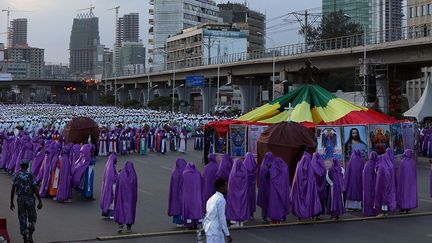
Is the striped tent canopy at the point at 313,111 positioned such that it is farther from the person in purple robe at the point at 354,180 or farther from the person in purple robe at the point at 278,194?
the person in purple robe at the point at 278,194

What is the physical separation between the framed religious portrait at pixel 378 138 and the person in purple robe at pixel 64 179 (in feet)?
33.1

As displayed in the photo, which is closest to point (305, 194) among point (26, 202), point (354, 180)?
point (354, 180)

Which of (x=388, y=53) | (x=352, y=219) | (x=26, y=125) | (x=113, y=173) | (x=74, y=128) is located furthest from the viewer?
(x=388, y=53)

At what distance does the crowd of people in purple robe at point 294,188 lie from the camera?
474 inches

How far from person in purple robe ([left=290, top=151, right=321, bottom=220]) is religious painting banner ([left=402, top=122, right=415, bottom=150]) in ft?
32.0

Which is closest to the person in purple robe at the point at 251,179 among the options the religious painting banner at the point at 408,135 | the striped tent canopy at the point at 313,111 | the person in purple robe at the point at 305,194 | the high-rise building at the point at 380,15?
the person in purple robe at the point at 305,194

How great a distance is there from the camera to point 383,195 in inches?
537

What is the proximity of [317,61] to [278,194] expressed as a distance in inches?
1324

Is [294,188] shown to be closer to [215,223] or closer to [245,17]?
[215,223]

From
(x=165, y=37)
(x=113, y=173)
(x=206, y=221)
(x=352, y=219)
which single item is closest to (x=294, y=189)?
(x=352, y=219)

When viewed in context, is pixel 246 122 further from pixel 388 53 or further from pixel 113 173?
pixel 388 53

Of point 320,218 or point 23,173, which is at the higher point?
point 23,173

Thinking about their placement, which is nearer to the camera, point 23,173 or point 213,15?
point 23,173

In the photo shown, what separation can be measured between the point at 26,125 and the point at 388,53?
75.3 ft
